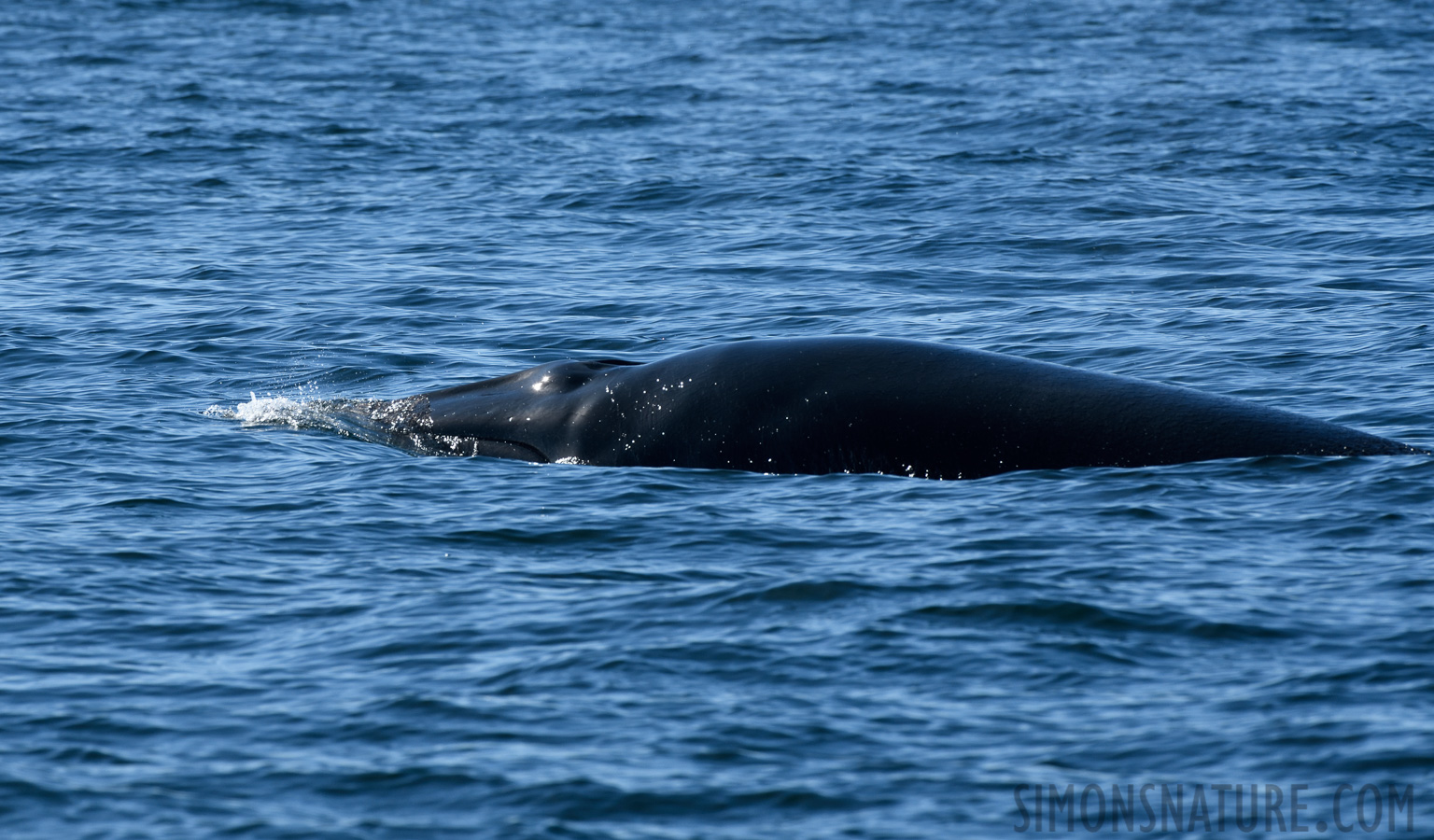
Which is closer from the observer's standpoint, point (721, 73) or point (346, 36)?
point (721, 73)

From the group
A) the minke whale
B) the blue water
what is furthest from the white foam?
the minke whale

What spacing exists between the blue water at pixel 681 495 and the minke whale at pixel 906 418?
24 cm

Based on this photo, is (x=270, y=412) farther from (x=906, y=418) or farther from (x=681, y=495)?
(x=906, y=418)

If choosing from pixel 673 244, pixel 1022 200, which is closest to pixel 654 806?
pixel 673 244

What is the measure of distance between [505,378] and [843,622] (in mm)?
5577

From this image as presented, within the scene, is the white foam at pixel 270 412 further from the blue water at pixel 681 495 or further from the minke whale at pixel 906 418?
the minke whale at pixel 906 418

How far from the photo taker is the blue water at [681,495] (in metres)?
9.55

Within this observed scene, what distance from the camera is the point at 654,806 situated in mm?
9086

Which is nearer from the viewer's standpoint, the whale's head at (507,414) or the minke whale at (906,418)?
the minke whale at (906,418)

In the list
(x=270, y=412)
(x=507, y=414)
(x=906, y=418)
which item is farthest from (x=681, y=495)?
(x=270, y=412)

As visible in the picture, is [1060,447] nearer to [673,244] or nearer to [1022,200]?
[673,244]

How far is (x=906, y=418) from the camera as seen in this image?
14.1 metres

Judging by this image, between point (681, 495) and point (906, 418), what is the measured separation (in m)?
1.76

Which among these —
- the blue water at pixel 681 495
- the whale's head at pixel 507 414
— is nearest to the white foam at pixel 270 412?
the blue water at pixel 681 495
